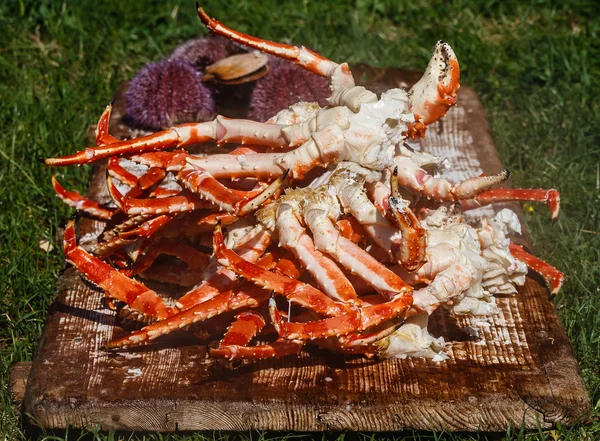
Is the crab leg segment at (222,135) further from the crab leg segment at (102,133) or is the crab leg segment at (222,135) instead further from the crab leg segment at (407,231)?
the crab leg segment at (407,231)

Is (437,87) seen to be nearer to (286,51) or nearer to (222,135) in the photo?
(286,51)

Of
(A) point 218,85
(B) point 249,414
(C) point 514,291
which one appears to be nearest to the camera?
(B) point 249,414

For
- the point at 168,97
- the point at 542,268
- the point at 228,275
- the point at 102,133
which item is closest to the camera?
the point at 228,275

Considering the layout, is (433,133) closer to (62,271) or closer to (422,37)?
(422,37)

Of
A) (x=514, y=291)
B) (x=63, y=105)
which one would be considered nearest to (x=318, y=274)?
(x=514, y=291)

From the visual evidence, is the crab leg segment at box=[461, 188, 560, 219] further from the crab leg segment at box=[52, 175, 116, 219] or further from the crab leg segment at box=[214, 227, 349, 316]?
the crab leg segment at box=[52, 175, 116, 219]

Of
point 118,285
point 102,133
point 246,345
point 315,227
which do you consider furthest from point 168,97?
point 246,345
